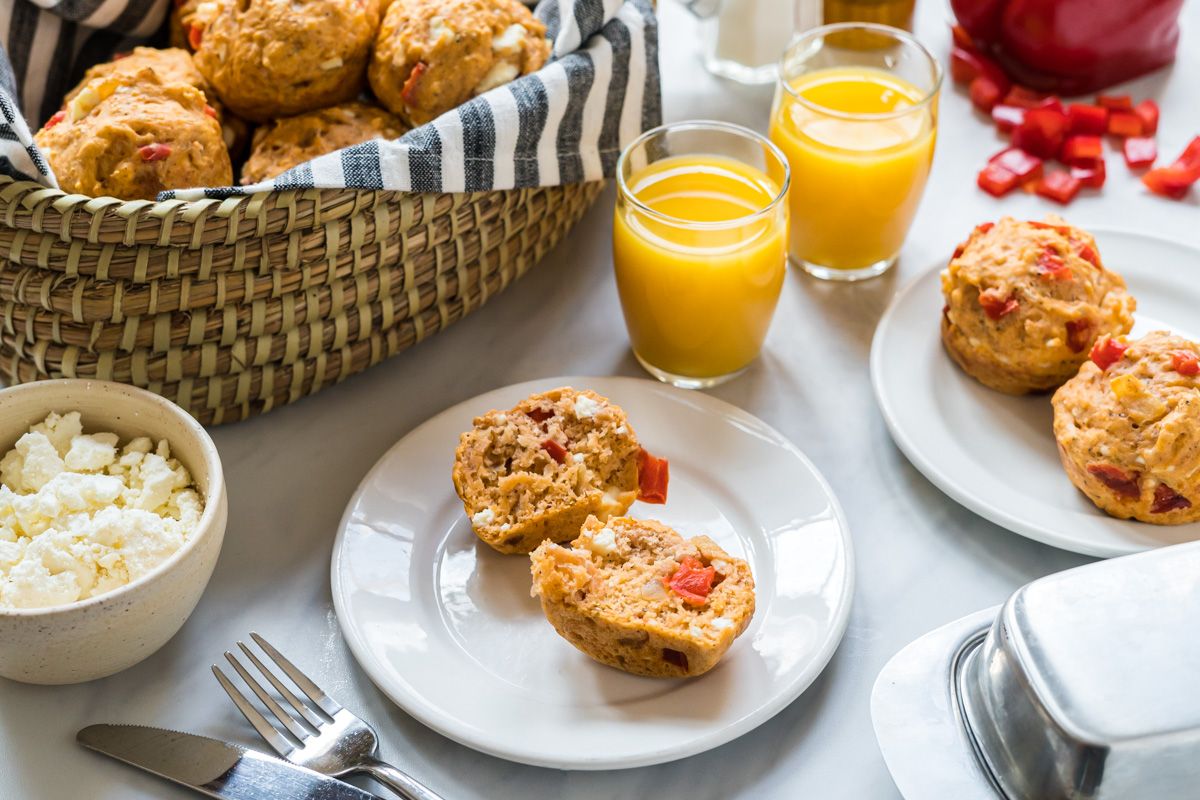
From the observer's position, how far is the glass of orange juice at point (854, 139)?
2074 mm

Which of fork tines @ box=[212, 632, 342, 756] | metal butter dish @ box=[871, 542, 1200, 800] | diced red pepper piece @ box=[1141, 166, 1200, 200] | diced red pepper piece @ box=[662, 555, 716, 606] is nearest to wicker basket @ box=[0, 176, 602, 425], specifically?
fork tines @ box=[212, 632, 342, 756]

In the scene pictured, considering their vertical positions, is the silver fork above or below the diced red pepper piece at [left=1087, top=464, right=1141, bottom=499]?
below

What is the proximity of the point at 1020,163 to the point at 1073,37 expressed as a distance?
0.34 meters

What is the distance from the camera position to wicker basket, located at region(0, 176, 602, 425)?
1.65 metres

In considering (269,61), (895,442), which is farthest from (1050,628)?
(269,61)

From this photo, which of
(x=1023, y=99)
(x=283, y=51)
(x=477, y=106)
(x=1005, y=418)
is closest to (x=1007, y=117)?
(x=1023, y=99)

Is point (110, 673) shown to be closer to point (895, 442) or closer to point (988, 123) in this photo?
point (895, 442)

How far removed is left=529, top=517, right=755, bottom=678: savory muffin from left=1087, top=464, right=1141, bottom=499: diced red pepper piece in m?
0.55

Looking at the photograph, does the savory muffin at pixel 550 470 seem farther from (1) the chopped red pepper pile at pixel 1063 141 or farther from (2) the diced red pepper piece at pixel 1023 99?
(2) the diced red pepper piece at pixel 1023 99

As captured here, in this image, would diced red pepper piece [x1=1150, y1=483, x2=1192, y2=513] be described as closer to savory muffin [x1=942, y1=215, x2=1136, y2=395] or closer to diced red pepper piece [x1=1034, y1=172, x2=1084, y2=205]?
savory muffin [x1=942, y1=215, x2=1136, y2=395]

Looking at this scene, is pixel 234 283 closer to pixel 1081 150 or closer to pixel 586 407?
pixel 586 407

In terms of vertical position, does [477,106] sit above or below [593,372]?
above

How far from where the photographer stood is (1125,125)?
249 centimetres

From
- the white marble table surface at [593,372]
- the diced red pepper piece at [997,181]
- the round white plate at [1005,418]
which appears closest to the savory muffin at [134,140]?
the white marble table surface at [593,372]
